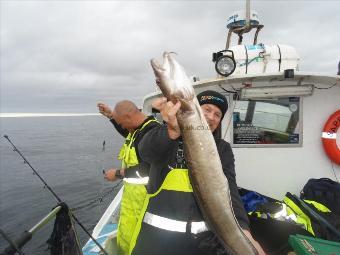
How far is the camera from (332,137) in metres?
6.18

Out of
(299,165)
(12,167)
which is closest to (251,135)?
(299,165)

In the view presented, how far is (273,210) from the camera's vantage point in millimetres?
4805

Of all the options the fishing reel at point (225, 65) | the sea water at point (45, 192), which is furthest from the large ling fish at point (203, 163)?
the sea water at point (45, 192)

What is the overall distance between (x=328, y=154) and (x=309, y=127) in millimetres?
654

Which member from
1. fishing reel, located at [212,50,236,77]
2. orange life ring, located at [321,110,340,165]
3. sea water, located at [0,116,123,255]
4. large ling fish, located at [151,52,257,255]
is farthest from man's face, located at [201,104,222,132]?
sea water, located at [0,116,123,255]

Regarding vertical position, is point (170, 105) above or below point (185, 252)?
above

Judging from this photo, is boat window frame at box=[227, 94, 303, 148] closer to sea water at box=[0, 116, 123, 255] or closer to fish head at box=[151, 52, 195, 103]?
fish head at box=[151, 52, 195, 103]

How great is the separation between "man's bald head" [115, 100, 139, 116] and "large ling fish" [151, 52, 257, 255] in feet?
6.02

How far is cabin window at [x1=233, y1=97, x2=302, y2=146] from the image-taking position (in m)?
6.47

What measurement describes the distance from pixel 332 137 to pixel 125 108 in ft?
14.4

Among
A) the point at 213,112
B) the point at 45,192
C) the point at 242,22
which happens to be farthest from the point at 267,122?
the point at 45,192

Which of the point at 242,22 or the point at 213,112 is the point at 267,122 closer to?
the point at 242,22

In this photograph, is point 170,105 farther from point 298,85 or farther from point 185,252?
point 298,85

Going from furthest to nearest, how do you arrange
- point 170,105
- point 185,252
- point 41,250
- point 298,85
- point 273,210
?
point 41,250 → point 298,85 → point 273,210 → point 185,252 → point 170,105
